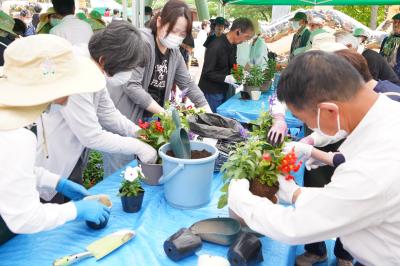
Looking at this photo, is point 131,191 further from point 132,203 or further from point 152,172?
point 152,172

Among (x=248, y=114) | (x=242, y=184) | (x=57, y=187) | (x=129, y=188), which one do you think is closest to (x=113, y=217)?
(x=129, y=188)

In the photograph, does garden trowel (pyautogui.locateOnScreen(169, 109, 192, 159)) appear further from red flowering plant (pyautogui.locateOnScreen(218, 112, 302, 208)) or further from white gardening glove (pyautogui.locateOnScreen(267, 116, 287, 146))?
white gardening glove (pyautogui.locateOnScreen(267, 116, 287, 146))

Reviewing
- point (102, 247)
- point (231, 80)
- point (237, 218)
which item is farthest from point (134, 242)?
point (231, 80)

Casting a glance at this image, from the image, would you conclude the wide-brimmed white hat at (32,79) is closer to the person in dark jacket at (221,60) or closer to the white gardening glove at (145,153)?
the white gardening glove at (145,153)

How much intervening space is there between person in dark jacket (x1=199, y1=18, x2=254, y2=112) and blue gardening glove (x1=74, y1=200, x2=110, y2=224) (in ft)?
10.0

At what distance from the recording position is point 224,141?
84.7 inches

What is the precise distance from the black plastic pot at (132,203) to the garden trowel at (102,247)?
7.2 inches

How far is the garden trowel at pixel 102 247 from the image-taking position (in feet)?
3.84

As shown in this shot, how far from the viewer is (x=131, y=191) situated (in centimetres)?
152

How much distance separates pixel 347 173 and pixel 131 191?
90cm

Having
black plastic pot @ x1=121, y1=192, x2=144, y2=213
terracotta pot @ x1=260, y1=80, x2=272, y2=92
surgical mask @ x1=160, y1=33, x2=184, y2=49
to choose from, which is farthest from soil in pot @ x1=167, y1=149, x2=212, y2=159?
terracotta pot @ x1=260, y1=80, x2=272, y2=92

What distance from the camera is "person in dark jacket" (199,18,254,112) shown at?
429 cm

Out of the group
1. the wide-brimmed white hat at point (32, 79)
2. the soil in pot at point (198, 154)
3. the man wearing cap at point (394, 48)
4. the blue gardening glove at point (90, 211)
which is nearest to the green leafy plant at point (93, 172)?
the soil in pot at point (198, 154)

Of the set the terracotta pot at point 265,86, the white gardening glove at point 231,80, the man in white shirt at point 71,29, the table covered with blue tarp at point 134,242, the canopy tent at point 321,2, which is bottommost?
the terracotta pot at point 265,86
